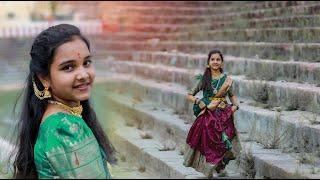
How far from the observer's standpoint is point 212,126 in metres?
5.36

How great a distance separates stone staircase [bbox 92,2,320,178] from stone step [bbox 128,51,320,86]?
0.04 ft

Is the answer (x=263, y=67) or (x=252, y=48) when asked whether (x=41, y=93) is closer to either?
(x=263, y=67)

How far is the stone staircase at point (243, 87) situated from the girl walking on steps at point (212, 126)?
0.17 metres

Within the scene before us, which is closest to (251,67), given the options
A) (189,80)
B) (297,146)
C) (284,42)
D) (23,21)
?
(284,42)

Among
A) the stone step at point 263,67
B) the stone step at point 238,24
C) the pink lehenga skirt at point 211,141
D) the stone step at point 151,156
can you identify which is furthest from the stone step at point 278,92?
the stone step at point 238,24

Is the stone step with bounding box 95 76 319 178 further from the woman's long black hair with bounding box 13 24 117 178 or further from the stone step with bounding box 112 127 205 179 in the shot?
the woman's long black hair with bounding box 13 24 117 178

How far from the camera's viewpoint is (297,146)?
18.3 ft

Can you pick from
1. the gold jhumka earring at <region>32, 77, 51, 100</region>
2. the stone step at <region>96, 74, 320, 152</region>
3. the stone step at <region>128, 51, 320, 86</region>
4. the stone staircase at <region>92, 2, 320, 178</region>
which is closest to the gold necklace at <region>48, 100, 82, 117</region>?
the gold jhumka earring at <region>32, 77, 51, 100</region>

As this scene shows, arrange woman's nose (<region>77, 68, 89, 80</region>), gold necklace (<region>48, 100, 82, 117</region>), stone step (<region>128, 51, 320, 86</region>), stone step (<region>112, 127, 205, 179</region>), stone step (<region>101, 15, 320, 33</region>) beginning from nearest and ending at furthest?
woman's nose (<region>77, 68, 89, 80</region>) < gold necklace (<region>48, 100, 82, 117</region>) < stone step (<region>112, 127, 205, 179</region>) < stone step (<region>128, 51, 320, 86</region>) < stone step (<region>101, 15, 320, 33</region>)

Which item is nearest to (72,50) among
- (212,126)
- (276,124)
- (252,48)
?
(212,126)

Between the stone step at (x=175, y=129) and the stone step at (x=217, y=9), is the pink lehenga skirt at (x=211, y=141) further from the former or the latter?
the stone step at (x=217, y=9)

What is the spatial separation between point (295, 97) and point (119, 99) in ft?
16.0

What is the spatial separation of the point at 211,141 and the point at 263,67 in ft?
9.07

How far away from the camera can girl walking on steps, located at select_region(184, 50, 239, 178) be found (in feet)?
17.6
